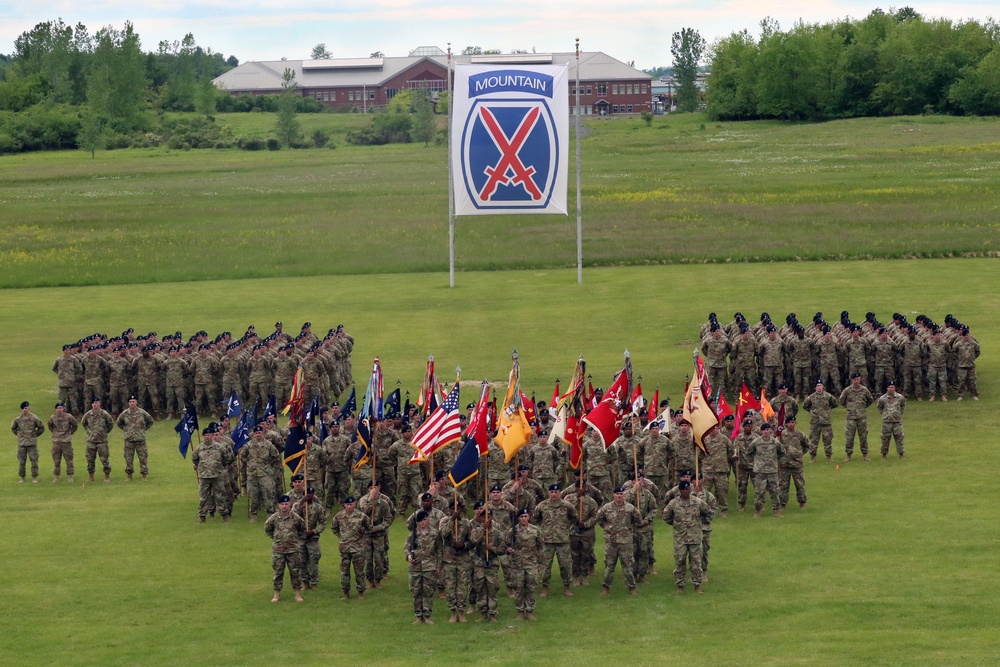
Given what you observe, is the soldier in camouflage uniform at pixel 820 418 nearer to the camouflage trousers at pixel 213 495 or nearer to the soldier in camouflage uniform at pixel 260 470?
the soldier in camouflage uniform at pixel 260 470

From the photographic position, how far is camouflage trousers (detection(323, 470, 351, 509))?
24.0 metres

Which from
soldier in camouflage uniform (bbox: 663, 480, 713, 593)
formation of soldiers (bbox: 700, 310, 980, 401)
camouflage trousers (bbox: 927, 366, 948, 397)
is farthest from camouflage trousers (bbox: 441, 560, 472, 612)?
camouflage trousers (bbox: 927, 366, 948, 397)

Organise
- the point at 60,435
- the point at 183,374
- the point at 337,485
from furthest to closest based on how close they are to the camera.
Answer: the point at 183,374 → the point at 60,435 → the point at 337,485

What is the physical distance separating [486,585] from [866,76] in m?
116

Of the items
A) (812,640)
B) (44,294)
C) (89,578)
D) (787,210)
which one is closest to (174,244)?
(44,294)

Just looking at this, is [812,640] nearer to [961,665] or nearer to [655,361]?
[961,665]

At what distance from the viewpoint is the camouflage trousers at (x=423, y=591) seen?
18.7 meters

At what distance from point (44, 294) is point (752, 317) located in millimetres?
26126

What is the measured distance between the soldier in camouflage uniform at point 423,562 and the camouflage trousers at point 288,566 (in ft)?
5.66

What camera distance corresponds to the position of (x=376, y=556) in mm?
20188

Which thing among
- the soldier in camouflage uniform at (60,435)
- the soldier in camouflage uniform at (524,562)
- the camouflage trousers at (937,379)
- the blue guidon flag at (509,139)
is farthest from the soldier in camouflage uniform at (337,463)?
the blue guidon flag at (509,139)

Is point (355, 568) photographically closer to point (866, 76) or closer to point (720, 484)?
point (720, 484)

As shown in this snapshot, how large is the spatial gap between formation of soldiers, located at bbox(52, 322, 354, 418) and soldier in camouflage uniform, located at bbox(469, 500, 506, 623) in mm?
13464

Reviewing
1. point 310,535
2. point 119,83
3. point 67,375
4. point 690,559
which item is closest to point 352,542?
point 310,535
